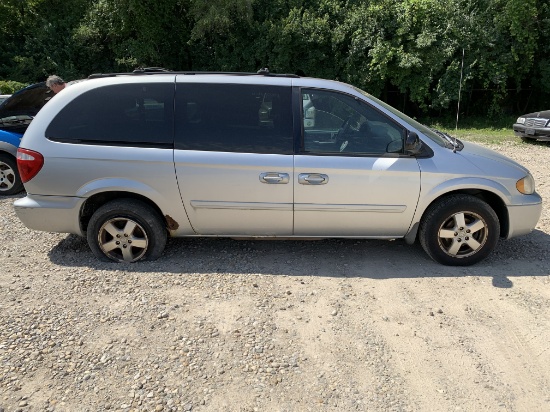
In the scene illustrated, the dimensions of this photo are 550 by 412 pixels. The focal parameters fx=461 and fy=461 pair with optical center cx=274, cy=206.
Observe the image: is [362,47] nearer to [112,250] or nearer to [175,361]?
[112,250]

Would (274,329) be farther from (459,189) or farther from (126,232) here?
(459,189)

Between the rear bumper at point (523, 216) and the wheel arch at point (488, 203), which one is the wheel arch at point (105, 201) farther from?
the rear bumper at point (523, 216)

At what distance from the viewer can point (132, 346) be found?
3.32m

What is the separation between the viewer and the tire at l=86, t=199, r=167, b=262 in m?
4.46

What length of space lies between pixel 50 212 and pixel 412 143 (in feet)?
11.5

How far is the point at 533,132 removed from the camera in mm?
11297

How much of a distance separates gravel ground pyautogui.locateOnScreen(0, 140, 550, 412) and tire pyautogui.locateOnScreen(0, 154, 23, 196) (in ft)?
7.73

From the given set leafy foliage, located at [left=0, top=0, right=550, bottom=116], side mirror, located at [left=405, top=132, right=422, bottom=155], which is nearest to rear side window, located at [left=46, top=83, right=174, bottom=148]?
side mirror, located at [left=405, top=132, right=422, bottom=155]

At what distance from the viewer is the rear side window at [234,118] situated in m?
4.36

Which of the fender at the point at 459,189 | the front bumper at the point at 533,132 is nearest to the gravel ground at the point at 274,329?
the fender at the point at 459,189

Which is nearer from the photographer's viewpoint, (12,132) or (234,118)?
(234,118)

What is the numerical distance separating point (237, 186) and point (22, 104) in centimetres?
492

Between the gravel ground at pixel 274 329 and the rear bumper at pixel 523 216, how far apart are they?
0.37m

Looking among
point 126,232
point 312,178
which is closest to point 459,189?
point 312,178
